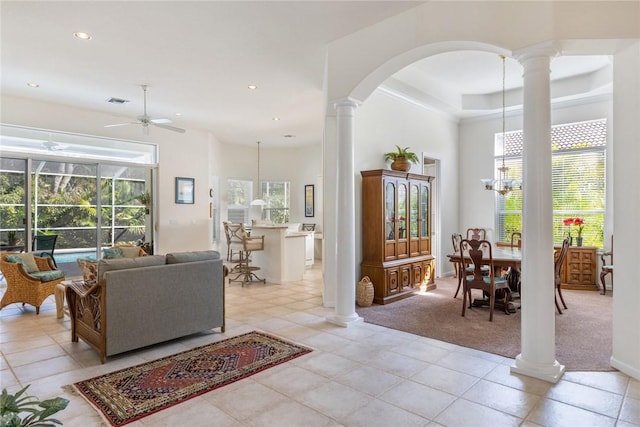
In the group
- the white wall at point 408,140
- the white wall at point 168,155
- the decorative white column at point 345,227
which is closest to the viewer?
the decorative white column at point 345,227

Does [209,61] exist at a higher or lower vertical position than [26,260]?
higher

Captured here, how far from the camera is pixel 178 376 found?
3070 millimetres

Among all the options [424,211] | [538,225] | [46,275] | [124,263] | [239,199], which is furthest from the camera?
[239,199]

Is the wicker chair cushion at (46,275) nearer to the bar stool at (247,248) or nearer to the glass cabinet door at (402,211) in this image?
the bar stool at (247,248)

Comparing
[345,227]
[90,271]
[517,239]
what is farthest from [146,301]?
[517,239]

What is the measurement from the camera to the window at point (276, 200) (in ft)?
35.9

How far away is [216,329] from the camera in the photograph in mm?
4289

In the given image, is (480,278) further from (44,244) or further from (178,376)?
(44,244)

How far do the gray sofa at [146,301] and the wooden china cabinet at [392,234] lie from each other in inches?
89.5

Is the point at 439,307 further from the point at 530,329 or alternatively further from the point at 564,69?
the point at 564,69

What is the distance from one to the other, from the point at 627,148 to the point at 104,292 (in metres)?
4.62

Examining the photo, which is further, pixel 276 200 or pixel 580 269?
pixel 276 200

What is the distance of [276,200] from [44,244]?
5.70 metres

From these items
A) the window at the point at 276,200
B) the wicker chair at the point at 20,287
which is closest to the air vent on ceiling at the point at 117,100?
the wicker chair at the point at 20,287
